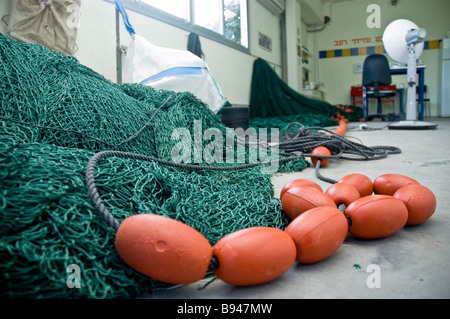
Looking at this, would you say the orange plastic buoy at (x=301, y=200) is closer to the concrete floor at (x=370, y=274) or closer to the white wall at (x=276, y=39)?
the concrete floor at (x=370, y=274)

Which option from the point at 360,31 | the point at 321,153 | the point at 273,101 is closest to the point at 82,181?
the point at 321,153

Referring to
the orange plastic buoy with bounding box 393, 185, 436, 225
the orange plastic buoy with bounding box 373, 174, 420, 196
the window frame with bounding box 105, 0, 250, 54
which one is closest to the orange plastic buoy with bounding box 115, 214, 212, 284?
the orange plastic buoy with bounding box 393, 185, 436, 225

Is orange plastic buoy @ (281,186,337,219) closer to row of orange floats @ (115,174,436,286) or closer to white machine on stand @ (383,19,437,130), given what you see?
row of orange floats @ (115,174,436,286)

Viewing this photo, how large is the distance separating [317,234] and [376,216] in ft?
0.77

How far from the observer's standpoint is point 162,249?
0.64 metres

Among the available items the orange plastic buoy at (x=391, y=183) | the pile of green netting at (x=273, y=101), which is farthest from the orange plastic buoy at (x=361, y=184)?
the pile of green netting at (x=273, y=101)

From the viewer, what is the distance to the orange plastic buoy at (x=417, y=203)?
100cm

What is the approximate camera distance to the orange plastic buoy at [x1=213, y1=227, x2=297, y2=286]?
677mm

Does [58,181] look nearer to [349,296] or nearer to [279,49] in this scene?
[349,296]

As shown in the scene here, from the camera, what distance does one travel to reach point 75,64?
59.8 inches

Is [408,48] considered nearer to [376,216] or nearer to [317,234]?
[376,216]

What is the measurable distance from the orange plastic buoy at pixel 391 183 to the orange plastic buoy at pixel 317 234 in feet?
1.68
